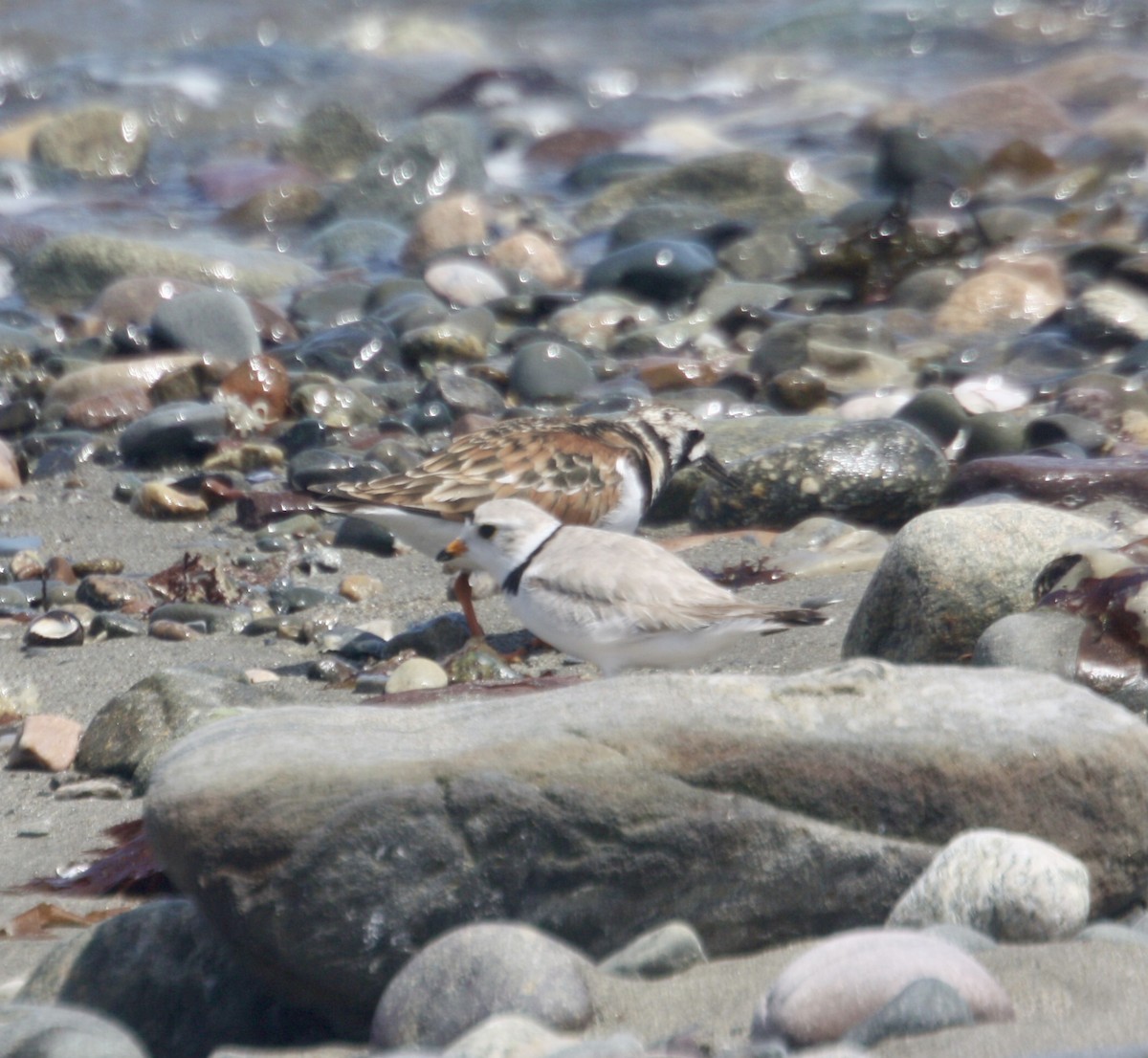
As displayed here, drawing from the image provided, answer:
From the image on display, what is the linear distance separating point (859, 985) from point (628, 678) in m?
0.91

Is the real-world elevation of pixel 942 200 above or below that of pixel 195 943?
above

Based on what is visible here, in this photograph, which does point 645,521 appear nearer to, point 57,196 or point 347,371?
point 347,371

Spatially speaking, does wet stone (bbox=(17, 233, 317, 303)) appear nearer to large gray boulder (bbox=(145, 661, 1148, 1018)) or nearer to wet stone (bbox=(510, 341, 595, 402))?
wet stone (bbox=(510, 341, 595, 402))

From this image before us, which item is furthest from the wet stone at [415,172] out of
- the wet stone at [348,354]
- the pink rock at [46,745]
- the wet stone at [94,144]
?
the pink rock at [46,745]

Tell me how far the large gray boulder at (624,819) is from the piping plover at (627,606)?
3.97 ft

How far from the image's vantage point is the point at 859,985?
2.58 m

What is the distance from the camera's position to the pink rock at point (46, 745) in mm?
4469

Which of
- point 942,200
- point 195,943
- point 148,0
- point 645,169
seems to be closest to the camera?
point 195,943

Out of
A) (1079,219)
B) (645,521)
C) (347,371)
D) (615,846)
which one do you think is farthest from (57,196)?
(615,846)

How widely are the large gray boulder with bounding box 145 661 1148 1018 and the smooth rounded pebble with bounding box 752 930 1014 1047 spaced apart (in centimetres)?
44

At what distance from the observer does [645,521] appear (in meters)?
7.06

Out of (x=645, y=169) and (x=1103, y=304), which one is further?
(x=645, y=169)

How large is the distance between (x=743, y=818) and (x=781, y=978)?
440mm

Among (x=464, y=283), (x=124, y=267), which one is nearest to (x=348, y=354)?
(x=464, y=283)
